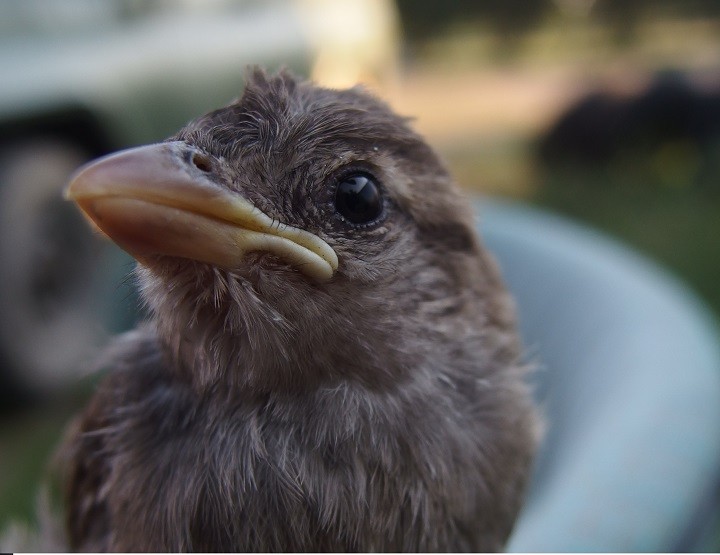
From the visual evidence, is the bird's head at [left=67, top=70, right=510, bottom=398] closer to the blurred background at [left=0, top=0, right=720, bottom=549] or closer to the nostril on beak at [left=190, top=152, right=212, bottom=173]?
the nostril on beak at [left=190, top=152, right=212, bottom=173]

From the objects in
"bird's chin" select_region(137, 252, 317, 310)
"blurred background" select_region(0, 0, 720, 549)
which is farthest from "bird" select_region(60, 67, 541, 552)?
"blurred background" select_region(0, 0, 720, 549)

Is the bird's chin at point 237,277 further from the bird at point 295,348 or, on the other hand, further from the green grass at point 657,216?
the green grass at point 657,216

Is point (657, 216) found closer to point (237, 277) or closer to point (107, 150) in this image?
point (107, 150)

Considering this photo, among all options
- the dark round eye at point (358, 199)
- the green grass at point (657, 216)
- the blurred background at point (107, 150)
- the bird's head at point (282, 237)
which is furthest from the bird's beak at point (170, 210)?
the green grass at point (657, 216)

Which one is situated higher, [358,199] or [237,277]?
[358,199]

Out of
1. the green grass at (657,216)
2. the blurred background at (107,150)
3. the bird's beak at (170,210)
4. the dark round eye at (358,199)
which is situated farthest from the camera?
the green grass at (657,216)

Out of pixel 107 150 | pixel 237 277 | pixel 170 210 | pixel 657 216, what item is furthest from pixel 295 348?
pixel 657 216

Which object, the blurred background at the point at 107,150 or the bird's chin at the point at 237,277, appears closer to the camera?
the bird's chin at the point at 237,277
